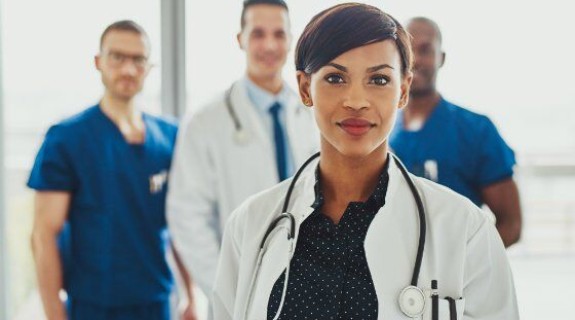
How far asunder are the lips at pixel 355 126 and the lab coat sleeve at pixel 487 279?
20cm

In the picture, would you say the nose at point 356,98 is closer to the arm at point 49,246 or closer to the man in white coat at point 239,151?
the man in white coat at point 239,151

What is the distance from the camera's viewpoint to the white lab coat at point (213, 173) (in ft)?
5.19

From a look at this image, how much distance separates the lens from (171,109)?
212 centimetres

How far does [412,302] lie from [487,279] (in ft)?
0.39

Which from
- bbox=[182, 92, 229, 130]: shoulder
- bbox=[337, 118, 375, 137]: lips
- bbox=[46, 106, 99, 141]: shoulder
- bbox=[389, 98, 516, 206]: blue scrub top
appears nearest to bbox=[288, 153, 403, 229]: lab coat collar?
bbox=[337, 118, 375, 137]: lips

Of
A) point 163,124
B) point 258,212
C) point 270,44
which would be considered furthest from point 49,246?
point 258,212

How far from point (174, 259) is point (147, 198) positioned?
24 cm

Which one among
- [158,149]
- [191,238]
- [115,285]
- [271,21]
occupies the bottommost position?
[115,285]

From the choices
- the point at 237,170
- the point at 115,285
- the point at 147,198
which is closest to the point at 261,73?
the point at 237,170

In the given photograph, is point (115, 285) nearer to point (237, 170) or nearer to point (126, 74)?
point (237, 170)

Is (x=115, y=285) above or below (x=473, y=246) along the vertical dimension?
below

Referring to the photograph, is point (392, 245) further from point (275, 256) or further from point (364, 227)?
point (275, 256)

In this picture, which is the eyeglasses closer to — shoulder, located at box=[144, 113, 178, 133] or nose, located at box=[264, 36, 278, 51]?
shoulder, located at box=[144, 113, 178, 133]

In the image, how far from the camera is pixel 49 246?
1.62 m
